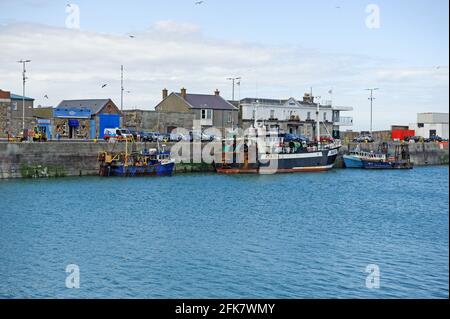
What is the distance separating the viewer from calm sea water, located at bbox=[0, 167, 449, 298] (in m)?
21.2

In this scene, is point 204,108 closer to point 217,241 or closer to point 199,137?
point 199,137

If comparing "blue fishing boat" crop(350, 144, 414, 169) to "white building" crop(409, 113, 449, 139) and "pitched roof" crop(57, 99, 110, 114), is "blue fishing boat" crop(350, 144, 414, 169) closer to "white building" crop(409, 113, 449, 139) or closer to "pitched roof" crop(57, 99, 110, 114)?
"pitched roof" crop(57, 99, 110, 114)

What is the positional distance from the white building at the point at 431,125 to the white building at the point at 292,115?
26.2 metres

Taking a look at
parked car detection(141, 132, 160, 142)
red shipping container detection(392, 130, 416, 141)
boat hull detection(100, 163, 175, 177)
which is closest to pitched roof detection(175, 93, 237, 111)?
parked car detection(141, 132, 160, 142)

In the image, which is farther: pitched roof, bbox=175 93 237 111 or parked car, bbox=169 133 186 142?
pitched roof, bbox=175 93 237 111

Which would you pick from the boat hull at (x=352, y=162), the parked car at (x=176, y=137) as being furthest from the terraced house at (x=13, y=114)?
the boat hull at (x=352, y=162)

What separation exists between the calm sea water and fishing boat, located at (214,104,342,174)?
13234 mm

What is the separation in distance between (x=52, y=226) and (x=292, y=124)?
63.9 m

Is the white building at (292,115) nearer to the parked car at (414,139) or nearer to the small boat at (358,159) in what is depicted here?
the small boat at (358,159)

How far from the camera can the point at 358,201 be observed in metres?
45.8

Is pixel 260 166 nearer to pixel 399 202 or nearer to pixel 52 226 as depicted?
pixel 399 202

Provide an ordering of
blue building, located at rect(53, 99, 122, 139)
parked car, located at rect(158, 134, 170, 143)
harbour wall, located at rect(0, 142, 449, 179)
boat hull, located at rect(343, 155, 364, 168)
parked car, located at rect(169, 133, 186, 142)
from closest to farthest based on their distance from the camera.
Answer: harbour wall, located at rect(0, 142, 449, 179)
parked car, located at rect(158, 134, 170, 143)
blue building, located at rect(53, 99, 122, 139)
parked car, located at rect(169, 133, 186, 142)
boat hull, located at rect(343, 155, 364, 168)

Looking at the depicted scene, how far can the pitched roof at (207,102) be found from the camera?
8412 centimetres
